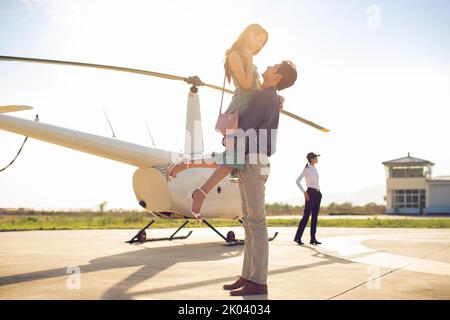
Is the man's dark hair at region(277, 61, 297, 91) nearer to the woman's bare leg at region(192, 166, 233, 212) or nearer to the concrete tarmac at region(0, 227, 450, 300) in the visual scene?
the woman's bare leg at region(192, 166, 233, 212)

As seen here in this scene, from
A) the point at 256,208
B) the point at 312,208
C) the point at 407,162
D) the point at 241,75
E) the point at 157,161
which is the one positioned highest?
the point at 407,162

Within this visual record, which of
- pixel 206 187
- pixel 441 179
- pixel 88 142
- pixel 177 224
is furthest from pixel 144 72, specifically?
pixel 441 179

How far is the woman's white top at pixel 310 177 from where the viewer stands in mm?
9703

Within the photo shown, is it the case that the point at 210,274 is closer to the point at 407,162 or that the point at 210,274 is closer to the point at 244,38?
the point at 244,38

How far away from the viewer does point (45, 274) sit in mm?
5156

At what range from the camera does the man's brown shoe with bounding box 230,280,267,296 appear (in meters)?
3.91

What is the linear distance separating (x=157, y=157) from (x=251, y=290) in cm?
580

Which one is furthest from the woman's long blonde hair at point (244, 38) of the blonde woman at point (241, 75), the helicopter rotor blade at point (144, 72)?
the helicopter rotor blade at point (144, 72)

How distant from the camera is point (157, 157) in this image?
9375 millimetres

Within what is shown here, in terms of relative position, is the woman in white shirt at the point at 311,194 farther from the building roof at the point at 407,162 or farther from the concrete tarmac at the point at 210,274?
the building roof at the point at 407,162
